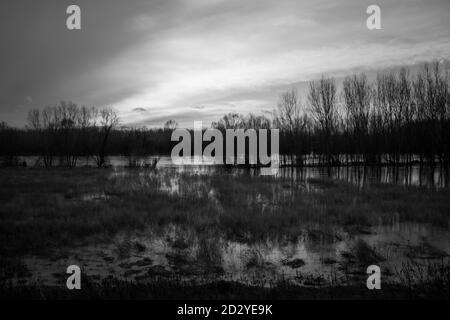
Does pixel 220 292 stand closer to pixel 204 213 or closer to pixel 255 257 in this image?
pixel 255 257

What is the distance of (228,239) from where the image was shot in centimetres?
818

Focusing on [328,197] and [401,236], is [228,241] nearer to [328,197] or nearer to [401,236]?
[401,236]

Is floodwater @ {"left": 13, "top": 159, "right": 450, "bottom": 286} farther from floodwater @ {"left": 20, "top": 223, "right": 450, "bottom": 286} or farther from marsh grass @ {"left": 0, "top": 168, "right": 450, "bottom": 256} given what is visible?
marsh grass @ {"left": 0, "top": 168, "right": 450, "bottom": 256}

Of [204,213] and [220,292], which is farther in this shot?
[204,213]

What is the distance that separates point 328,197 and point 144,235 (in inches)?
373

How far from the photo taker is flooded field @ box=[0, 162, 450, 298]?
229 inches

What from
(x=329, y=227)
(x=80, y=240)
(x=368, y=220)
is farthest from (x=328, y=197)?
(x=80, y=240)

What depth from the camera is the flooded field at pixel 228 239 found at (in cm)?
582

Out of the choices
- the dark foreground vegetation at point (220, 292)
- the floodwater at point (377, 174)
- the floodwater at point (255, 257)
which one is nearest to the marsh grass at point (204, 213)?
the floodwater at point (255, 257)

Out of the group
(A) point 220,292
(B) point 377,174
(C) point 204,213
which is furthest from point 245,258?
(B) point 377,174

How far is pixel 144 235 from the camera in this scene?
854 centimetres

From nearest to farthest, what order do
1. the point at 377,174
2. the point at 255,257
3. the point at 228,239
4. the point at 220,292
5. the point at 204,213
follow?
1. the point at 220,292
2. the point at 255,257
3. the point at 228,239
4. the point at 204,213
5. the point at 377,174

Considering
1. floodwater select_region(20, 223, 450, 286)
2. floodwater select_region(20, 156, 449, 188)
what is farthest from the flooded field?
floodwater select_region(20, 156, 449, 188)

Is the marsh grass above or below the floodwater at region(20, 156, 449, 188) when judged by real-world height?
below
